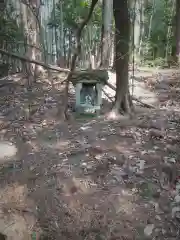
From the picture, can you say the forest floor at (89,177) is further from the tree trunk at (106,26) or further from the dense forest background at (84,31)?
the tree trunk at (106,26)

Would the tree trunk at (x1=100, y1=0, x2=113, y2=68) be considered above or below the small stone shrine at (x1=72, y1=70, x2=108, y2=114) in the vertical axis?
above

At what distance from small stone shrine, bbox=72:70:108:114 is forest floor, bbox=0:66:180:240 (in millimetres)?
405

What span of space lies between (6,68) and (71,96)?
4.87 metres

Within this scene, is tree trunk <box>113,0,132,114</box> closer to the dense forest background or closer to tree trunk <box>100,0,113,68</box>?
the dense forest background

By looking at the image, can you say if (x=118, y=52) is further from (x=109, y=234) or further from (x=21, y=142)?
(x=109, y=234)

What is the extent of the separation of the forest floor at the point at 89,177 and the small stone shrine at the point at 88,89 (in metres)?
0.41

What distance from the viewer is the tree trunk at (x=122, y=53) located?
6.03 m

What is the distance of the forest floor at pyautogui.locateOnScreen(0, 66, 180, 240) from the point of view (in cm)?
391

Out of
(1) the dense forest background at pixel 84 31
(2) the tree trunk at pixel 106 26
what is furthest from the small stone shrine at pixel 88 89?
(2) the tree trunk at pixel 106 26

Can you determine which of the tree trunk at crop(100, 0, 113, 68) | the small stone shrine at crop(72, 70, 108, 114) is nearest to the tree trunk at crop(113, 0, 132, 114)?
the small stone shrine at crop(72, 70, 108, 114)

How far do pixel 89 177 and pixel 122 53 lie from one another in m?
3.00

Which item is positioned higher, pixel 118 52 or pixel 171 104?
pixel 118 52

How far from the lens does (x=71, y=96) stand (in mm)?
8242

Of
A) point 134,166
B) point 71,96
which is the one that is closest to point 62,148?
point 134,166
